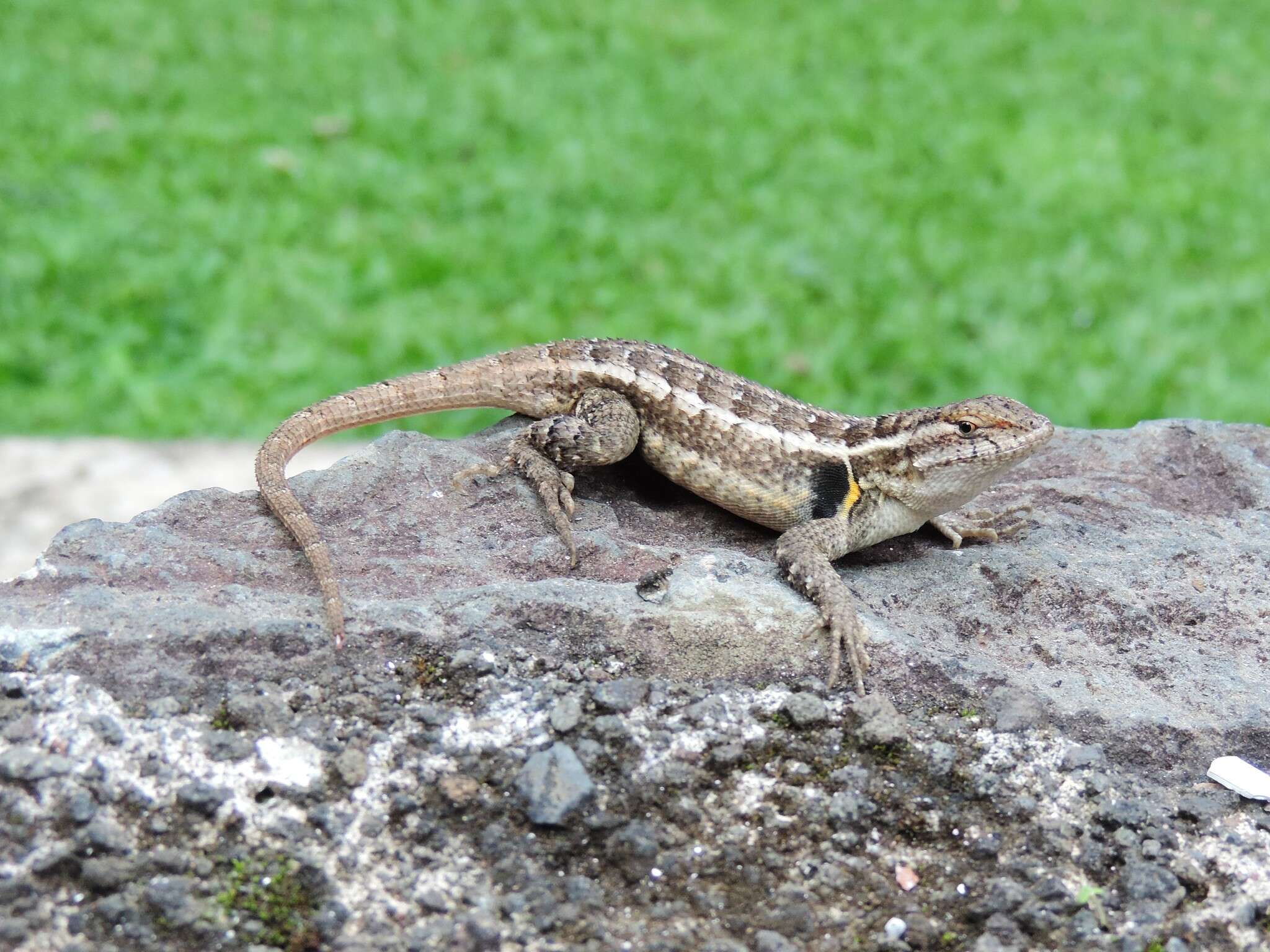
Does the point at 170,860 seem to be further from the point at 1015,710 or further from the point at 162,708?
the point at 1015,710

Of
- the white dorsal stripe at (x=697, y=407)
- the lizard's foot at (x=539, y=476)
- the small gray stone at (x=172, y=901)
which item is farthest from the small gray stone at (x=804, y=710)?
the small gray stone at (x=172, y=901)

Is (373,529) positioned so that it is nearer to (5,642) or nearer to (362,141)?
(5,642)

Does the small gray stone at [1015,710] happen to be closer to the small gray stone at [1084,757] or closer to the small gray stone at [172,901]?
the small gray stone at [1084,757]

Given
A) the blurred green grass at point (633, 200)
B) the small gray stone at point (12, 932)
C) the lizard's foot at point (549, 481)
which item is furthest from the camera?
the blurred green grass at point (633, 200)

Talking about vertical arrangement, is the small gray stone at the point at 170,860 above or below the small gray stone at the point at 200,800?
below

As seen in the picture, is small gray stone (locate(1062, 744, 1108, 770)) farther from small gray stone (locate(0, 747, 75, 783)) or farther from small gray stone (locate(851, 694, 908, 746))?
small gray stone (locate(0, 747, 75, 783))

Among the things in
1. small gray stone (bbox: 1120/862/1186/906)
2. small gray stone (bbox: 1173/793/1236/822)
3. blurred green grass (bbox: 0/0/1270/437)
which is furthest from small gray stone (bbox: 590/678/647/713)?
blurred green grass (bbox: 0/0/1270/437)
